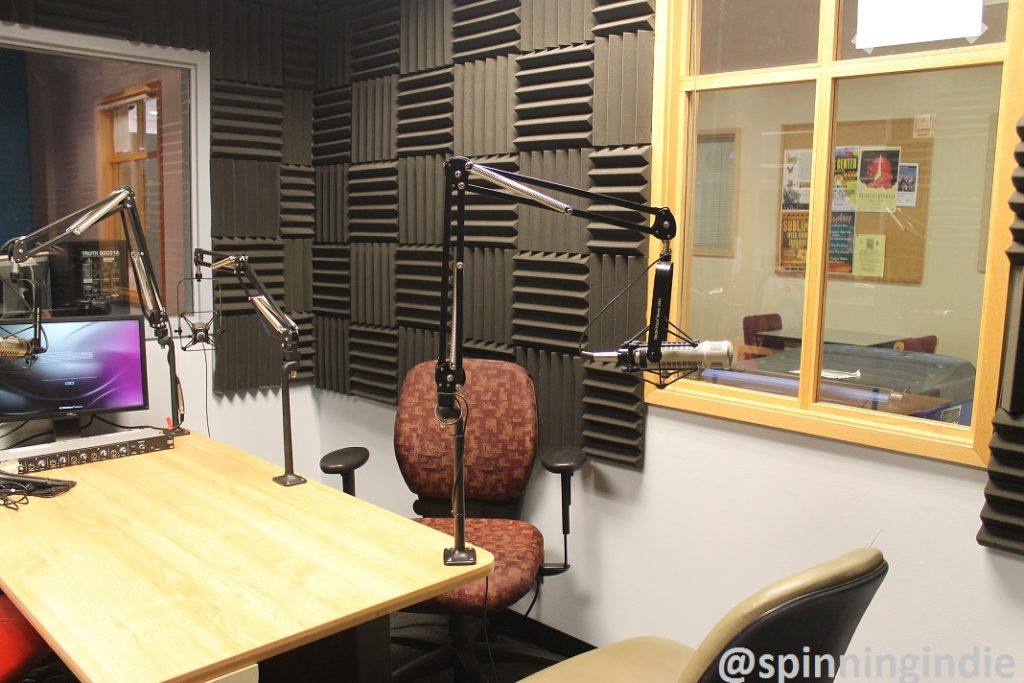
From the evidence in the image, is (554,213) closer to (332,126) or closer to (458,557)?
(458,557)

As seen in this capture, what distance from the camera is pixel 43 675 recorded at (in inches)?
94.5

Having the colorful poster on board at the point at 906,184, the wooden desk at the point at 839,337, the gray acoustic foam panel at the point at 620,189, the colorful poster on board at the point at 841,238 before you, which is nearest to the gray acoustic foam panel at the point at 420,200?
the gray acoustic foam panel at the point at 620,189

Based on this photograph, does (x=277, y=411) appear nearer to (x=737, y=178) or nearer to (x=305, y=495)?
(x=305, y=495)

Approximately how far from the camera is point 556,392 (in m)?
3.11

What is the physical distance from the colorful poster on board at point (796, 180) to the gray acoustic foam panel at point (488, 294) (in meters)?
1.09

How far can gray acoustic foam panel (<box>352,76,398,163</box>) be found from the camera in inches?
150

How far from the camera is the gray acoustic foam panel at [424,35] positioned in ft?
11.5

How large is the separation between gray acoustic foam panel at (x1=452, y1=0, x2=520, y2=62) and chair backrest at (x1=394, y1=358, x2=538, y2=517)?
4.16 feet

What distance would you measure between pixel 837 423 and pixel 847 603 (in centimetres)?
110

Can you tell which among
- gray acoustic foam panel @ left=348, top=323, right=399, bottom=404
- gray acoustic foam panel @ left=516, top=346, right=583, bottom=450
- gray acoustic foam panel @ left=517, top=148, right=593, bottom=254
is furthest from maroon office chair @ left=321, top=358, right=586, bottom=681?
gray acoustic foam panel @ left=348, top=323, right=399, bottom=404

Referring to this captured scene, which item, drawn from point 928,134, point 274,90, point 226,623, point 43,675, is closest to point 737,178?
point 928,134

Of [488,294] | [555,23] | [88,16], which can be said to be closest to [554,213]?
[488,294]

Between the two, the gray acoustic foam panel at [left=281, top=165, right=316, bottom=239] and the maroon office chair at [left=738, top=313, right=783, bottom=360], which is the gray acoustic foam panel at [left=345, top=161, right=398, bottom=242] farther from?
the maroon office chair at [left=738, top=313, right=783, bottom=360]

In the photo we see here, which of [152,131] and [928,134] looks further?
[152,131]
